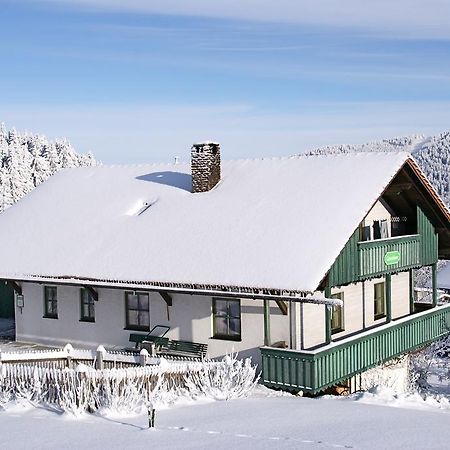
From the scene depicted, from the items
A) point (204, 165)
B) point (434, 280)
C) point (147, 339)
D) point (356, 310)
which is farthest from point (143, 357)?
point (434, 280)

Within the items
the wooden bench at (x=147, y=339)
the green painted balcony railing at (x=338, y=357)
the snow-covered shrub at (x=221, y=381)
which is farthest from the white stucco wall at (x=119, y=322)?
the snow-covered shrub at (x=221, y=381)

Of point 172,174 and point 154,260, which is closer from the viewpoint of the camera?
point 154,260

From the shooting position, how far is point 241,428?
43.2 feet

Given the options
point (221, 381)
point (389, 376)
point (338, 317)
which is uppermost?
point (338, 317)

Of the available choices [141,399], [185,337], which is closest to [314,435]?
[141,399]

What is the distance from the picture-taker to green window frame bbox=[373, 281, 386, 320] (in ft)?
76.5

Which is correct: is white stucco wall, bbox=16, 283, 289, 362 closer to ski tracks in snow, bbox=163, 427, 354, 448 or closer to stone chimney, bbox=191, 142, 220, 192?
stone chimney, bbox=191, 142, 220, 192

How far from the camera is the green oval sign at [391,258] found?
2041cm

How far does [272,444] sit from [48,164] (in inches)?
4454

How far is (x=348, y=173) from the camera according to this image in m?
20.8

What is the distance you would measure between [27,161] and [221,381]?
107347mm

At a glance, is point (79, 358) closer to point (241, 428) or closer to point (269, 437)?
point (241, 428)

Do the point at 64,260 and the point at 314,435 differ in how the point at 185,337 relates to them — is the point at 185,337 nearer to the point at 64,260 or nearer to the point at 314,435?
the point at 64,260

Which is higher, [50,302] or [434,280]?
[434,280]
